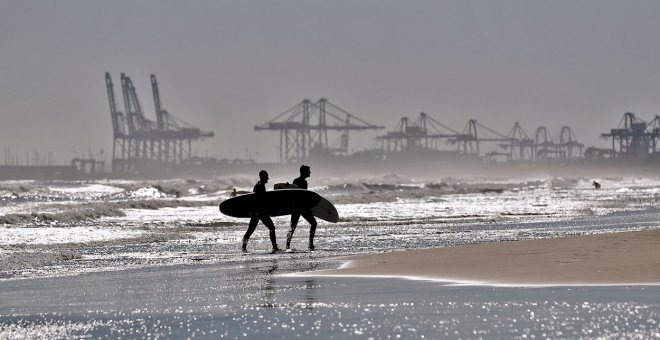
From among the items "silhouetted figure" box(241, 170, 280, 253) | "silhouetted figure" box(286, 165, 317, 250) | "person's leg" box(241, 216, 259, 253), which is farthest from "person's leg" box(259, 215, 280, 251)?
"silhouetted figure" box(286, 165, 317, 250)

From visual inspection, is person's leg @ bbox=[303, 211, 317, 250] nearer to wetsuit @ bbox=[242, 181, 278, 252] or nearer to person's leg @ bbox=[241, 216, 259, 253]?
wetsuit @ bbox=[242, 181, 278, 252]

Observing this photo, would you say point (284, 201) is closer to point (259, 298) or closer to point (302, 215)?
point (302, 215)

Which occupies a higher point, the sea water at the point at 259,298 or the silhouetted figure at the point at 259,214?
the silhouetted figure at the point at 259,214

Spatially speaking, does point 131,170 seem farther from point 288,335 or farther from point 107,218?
point 288,335

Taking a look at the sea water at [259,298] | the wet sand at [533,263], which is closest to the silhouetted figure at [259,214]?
the sea water at [259,298]

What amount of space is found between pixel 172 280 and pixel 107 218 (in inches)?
744

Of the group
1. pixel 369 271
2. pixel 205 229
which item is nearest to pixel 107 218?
pixel 205 229

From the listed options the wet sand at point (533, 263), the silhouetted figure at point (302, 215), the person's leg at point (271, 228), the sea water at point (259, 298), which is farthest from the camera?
the silhouetted figure at point (302, 215)

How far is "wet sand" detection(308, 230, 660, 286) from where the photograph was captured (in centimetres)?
1034

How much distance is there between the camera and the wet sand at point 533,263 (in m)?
10.3

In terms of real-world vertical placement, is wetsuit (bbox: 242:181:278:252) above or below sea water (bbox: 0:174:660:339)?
above

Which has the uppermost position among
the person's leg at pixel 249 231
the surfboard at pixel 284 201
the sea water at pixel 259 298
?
the surfboard at pixel 284 201

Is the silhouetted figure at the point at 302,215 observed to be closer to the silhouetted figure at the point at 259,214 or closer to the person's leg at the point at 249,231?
the silhouetted figure at the point at 259,214

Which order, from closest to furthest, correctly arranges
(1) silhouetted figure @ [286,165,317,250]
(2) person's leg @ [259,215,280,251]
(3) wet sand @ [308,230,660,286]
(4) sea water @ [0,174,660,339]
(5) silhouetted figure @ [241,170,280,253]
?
(4) sea water @ [0,174,660,339], (3) wet sand @ [308,230,660,286], (2) person's leg @ [259,215,280,251], (5) silhouetted figure @ [241,170,280,253], (1) silhouetted figure @ [286,165,317,250]
